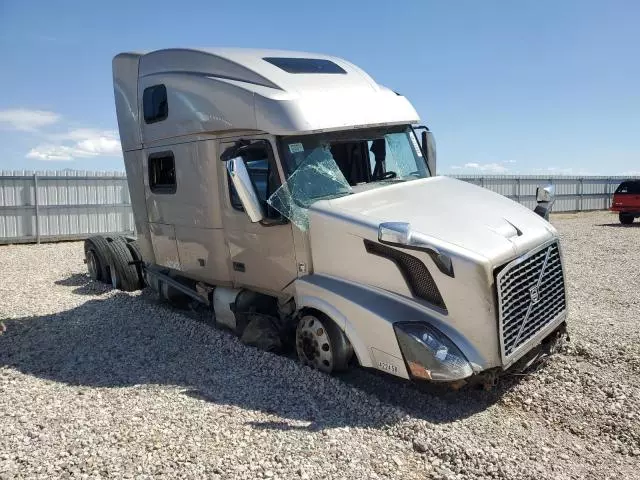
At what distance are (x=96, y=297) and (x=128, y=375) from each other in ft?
14.3

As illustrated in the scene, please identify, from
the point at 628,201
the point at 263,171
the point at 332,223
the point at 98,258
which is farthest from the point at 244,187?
the point at 628,201

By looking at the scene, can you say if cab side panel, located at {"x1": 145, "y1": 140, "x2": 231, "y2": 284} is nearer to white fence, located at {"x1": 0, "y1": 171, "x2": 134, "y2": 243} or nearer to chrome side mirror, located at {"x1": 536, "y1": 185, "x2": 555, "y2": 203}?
chrome side mirror, located at {"x1": 536, "y1": 185, "x2": 555, "y2": 203}

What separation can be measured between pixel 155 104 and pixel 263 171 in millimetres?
2637

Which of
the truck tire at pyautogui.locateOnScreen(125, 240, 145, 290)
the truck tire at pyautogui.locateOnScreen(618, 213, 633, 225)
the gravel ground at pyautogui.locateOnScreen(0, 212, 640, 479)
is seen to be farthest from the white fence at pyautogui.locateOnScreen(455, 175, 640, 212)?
the gravel ground at pyautogui.locateOnScreen(0, 212, 640, 479)

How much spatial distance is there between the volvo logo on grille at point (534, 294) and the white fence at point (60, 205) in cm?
1748

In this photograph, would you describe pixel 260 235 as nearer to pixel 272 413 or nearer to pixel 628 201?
pixel 272 413

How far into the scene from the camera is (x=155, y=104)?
25.6 feet

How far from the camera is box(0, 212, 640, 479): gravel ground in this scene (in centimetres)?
408

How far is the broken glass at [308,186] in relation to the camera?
575 cm

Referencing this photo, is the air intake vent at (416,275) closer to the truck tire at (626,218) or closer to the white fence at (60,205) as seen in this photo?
the white fence at (60,205)

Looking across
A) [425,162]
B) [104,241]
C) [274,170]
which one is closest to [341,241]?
[274,170]

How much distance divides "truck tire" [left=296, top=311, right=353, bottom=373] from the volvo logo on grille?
175 cm

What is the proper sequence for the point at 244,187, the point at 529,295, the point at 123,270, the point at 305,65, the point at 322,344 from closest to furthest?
the point at 529,295 → the point at 244,187 → the point at 322,344 → the point at 305,65 → the point at 123,270

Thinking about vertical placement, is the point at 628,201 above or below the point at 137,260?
above
